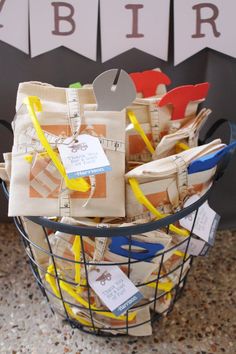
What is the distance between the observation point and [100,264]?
650 mm

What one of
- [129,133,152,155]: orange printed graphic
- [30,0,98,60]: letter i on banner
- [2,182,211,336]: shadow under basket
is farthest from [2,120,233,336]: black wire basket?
[30,0,98,60]: letter i on banner

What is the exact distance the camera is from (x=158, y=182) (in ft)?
2.04

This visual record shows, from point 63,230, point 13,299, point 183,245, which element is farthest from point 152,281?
point 13,299

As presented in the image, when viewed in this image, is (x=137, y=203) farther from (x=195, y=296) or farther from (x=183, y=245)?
(x=195, y=296)

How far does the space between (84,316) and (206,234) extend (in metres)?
0.24

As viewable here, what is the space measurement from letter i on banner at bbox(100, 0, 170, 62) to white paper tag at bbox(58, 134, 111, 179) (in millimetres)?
219

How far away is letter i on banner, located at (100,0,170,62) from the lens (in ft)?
2.41

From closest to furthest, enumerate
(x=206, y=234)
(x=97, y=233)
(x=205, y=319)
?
(x=97, y=233) → (x=206, y=234) → (x=205, y=319)

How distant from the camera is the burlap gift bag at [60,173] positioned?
62 cm

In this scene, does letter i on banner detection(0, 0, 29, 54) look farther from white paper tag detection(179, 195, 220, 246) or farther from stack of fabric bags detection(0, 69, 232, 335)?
white paper tag detection(179, 195, 220, 246)

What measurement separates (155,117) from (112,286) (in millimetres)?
259

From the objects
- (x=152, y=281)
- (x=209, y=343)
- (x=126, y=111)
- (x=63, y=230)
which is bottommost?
(x=209, y=343)

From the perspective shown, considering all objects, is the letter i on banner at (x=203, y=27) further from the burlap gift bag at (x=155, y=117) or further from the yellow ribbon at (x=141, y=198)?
the yellow ribbon at (x=141, y=198)

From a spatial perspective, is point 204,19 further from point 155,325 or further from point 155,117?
point 155,325
